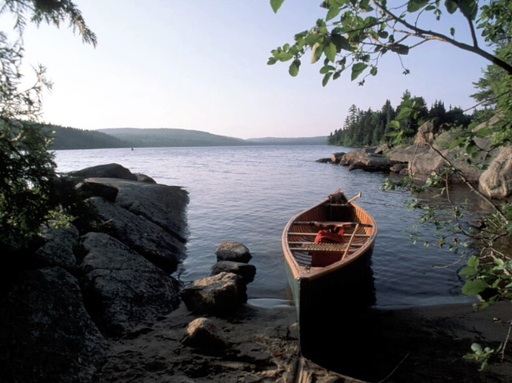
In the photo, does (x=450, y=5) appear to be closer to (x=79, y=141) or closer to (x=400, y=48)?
(x=400, y=48)

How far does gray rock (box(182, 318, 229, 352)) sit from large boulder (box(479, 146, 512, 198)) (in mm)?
19377

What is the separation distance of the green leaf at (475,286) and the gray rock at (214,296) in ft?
22.7

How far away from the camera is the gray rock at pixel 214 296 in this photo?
7816 millimetres

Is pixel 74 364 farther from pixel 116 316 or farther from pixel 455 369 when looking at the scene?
pixel 455 369

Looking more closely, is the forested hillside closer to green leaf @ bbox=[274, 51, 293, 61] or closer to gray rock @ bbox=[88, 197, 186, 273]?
green leaf @ bbox=[274, 51, 293, 61]

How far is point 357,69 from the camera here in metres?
1.89

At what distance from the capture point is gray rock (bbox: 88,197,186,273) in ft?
33.8

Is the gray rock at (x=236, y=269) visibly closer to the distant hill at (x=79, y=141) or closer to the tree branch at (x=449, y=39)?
the tree branch at (x=449, y=39)

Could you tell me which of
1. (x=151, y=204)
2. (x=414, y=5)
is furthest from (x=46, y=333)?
(x=151, y=204)

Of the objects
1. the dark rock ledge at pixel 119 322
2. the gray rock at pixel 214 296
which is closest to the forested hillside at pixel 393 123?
the dark rock ledge at pixel 119 322

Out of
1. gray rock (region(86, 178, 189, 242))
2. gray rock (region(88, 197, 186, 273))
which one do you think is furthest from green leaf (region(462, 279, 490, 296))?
gray rock (region(86, 178, 189, 242))

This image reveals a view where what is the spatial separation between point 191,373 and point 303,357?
1.95 m

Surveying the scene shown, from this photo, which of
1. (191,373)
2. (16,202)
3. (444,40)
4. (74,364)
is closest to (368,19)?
(444,40)

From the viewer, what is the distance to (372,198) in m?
25.0
